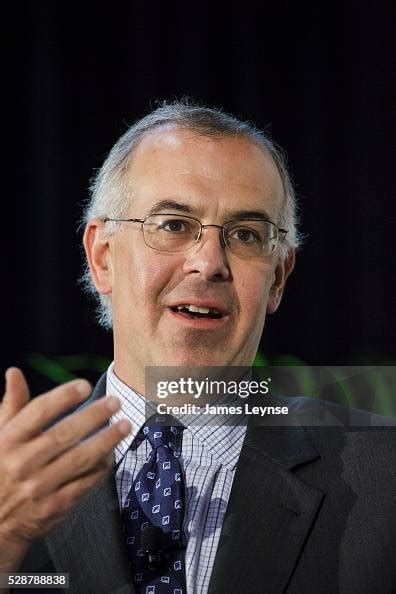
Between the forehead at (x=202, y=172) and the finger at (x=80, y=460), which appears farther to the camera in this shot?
the forehead at (x=202, y=172)

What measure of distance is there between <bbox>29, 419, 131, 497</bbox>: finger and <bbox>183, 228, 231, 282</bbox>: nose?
54 centimetres

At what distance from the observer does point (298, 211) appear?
2.26 metres

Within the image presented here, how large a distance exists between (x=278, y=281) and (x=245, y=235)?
235 mm

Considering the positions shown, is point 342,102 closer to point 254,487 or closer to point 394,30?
point 394,30

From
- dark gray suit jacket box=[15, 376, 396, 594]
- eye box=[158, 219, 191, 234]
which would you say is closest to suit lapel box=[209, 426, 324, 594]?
dark gray suit jacket box=[15, 376, 396, 594]

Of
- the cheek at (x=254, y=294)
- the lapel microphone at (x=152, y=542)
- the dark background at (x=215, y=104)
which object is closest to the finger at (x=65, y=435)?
the lapel microphone at (x=152, y=542)

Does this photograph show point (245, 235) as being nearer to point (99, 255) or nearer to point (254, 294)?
point (254, 294)

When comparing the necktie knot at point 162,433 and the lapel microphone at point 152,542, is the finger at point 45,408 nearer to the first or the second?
the lapel microphone at point 152,542

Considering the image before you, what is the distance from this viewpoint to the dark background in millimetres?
2199

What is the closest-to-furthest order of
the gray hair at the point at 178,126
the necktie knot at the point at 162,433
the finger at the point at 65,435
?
1. the finger at the point at 65,435
2. the necktie knot at the point at 162,433
3. the gray hair at the point at 178,126

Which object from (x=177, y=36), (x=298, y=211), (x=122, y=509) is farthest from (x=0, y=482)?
(x=177, y=36)

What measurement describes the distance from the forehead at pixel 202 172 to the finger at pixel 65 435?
65 cm

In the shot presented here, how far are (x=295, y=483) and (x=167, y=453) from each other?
26 cm

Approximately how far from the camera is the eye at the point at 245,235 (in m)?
1.58
